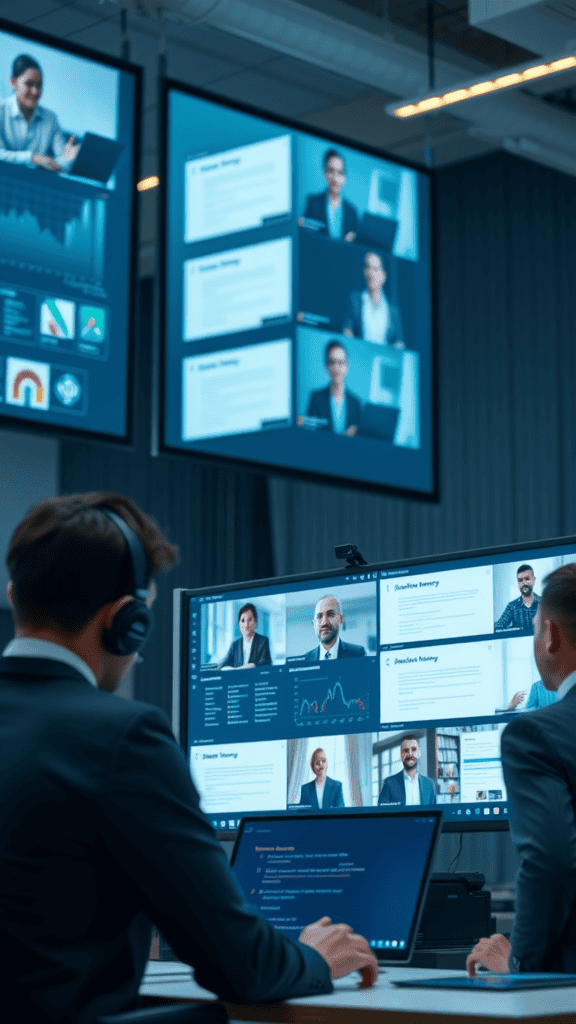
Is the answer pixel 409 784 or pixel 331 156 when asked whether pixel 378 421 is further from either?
pixel 409 784

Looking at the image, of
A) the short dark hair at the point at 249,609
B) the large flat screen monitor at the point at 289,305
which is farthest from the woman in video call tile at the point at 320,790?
the large flat screen monitor at the point at 289,305

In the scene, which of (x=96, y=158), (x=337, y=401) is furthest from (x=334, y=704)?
(x=96, y=158)

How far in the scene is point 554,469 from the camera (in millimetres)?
6496

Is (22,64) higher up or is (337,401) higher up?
(22,64)

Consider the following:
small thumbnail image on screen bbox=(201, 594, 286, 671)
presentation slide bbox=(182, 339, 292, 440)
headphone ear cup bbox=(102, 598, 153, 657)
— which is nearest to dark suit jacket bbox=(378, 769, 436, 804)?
small thumbnail image on screen bbox=(201, 594, 286, 671)

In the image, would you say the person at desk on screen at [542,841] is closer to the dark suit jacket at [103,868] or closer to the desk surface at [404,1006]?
the desk surface at [404,1006]

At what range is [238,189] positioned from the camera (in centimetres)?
445

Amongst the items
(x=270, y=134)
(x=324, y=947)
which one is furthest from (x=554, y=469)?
(x=324, y=947)

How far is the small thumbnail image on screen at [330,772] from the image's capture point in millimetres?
2654

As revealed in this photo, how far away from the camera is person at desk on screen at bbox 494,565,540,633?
2.52 m

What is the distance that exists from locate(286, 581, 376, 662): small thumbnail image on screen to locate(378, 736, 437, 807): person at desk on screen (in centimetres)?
20

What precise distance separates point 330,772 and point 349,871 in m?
0.56

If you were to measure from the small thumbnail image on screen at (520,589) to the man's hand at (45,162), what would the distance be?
82.0 inches

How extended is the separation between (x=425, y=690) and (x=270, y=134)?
96.8 inches
